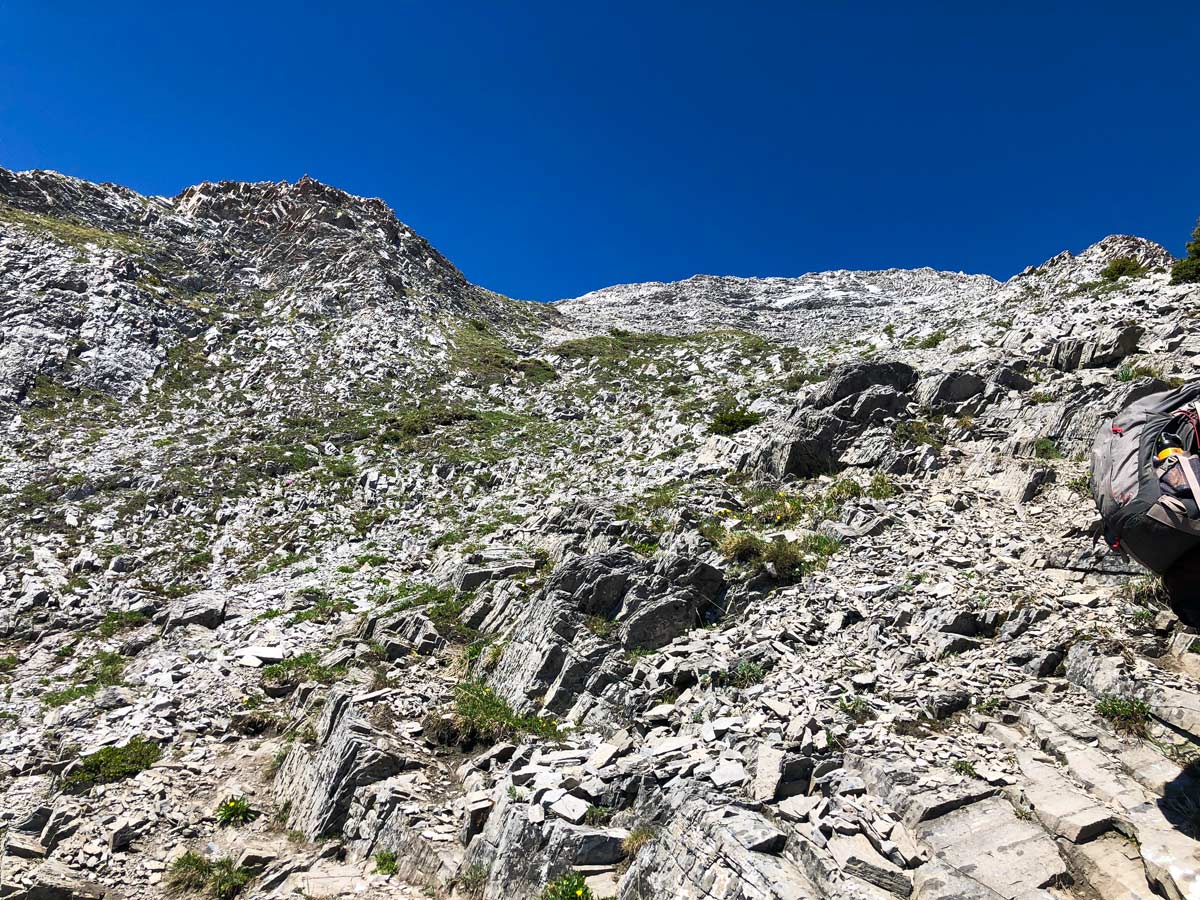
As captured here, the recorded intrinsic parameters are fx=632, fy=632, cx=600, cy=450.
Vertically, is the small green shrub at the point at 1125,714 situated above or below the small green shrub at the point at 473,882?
above

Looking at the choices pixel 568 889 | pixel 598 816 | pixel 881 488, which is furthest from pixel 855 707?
pixel 881 488

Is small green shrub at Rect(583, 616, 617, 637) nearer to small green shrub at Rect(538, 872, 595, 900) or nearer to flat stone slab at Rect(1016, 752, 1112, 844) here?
small green shrub at Rect(538, 872, 595, 900)

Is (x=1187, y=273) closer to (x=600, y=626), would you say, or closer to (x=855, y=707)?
(x=855, y=707)

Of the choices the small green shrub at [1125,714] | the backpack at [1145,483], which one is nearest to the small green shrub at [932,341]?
the small green shrub at [1125,714]

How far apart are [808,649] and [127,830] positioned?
13184 mm

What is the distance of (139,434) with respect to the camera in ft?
106

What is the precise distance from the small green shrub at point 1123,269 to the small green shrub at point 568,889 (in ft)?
114

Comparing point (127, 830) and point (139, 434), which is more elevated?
point (139, 434)

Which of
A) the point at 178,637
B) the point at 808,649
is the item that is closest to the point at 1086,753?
the point at 808,649

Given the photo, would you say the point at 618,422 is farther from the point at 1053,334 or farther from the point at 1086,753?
the point at 1086,753

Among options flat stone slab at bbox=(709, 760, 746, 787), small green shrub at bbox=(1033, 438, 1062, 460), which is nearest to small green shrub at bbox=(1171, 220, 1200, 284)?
small green shrub at bbox=(1033, 438, 1062, 460)

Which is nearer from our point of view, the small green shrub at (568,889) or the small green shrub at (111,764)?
the small green shrub at (568,889)

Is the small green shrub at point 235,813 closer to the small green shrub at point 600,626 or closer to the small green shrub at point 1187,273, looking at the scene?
the small green shrub at point 600,626

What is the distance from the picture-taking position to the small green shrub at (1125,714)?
327 inches
